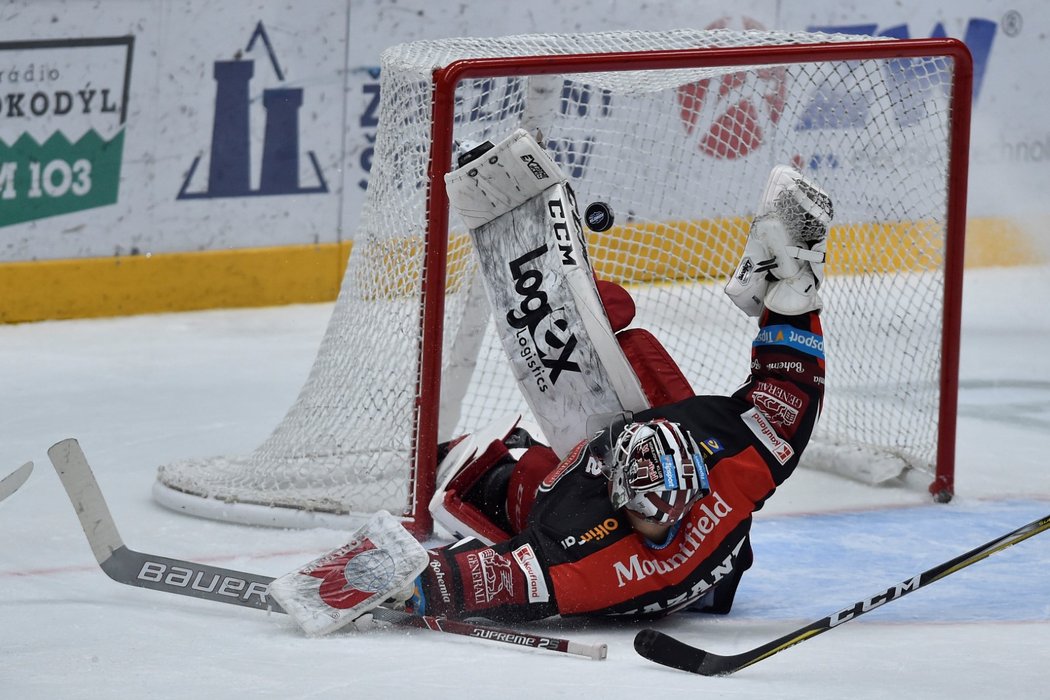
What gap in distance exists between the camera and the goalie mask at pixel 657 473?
9.16 ft

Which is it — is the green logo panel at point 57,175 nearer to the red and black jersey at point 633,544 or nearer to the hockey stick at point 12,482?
the hockey stick at point 12,482

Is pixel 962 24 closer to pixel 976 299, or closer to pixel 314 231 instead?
pixel 976 299

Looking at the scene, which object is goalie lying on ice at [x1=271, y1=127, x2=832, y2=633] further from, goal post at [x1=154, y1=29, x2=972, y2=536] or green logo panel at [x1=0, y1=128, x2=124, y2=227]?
green logo panel at [x1=0, y1=128, x2=124, y2=227]

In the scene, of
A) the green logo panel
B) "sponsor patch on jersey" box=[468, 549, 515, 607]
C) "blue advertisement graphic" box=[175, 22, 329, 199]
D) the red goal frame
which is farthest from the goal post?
the green logo panel

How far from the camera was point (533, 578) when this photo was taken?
9.45 ft

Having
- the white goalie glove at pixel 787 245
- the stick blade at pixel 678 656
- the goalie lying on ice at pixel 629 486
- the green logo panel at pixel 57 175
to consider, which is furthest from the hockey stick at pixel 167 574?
the green logo panel at pixel 57 175

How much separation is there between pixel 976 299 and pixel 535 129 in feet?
11.1

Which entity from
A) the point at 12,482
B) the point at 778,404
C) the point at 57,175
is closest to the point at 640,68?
the point at 778,404

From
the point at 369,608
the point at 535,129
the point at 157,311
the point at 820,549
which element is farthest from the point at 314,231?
the point at 369,608

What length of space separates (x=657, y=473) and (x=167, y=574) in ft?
3.24

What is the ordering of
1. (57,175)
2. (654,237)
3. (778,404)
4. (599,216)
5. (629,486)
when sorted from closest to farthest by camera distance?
1. (629,486)
2. (778,404)
3. (599,216)
4. (654,237)
5. (57,175)

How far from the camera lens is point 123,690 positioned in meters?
2.48

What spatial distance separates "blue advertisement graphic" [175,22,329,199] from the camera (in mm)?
5941

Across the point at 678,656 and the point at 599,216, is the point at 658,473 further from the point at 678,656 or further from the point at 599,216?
the point at 599,216
